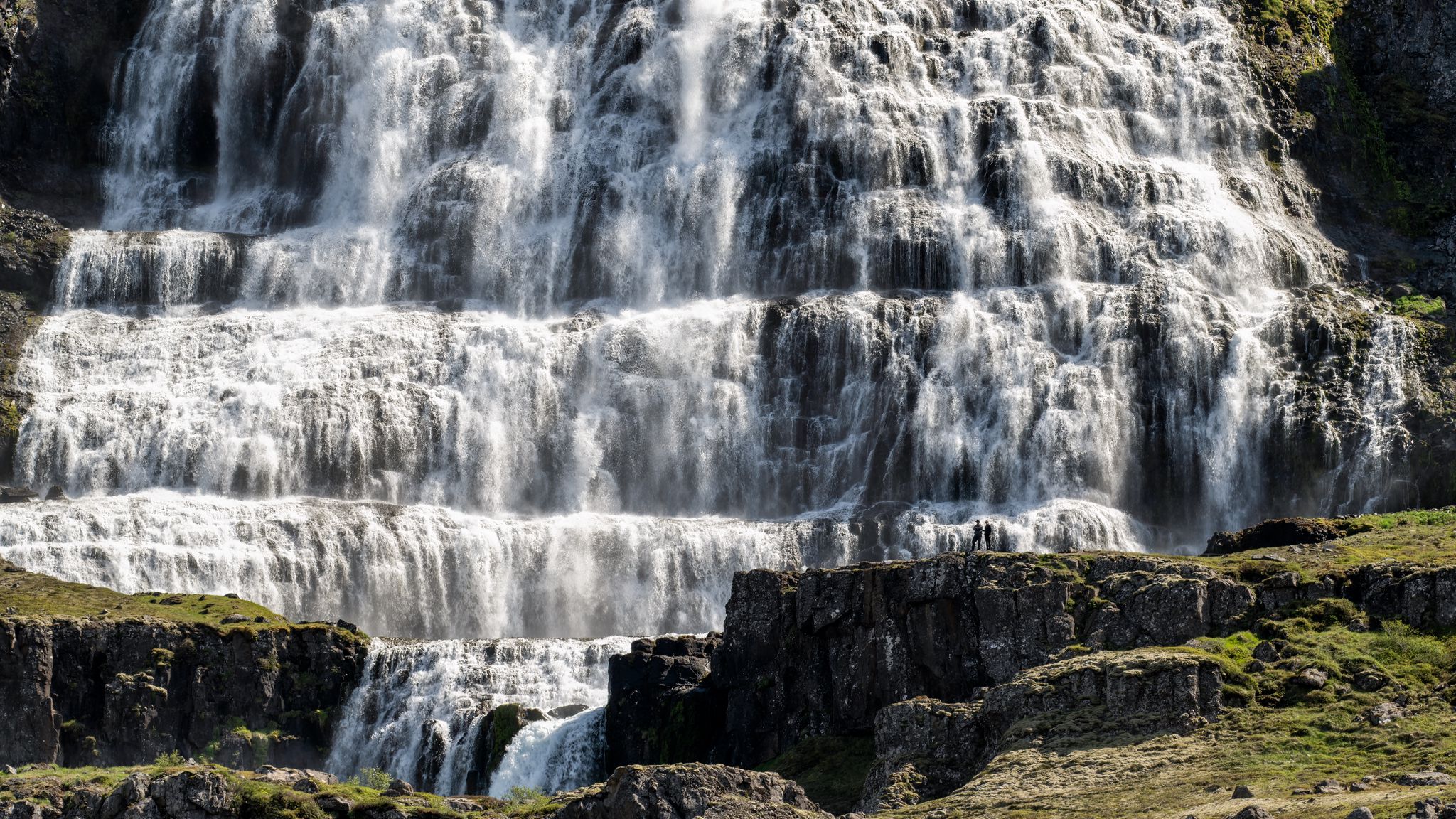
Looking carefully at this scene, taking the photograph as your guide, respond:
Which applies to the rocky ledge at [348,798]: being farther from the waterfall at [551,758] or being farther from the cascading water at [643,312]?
the cascading water at [643,312]

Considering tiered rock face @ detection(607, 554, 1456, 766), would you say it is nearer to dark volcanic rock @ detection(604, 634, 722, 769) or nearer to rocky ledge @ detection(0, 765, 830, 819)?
dark volcanic rock @ detection(604, 634, 722, 769)

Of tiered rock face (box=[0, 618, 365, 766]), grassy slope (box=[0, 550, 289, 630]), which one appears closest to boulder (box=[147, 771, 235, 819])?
tiered rock face (box=[0, 618, 365, 766])

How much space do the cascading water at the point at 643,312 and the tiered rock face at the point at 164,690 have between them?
3.59m

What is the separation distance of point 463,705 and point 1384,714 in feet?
157

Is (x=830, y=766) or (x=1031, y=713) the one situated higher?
(x=1031, y=713)

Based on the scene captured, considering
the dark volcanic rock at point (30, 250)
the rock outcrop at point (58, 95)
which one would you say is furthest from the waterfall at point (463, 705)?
the rock outcrop at point (58, 95)

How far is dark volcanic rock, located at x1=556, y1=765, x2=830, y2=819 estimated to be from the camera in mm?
75875

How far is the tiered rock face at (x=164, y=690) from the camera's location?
113375 mm

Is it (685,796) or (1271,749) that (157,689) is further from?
(1271,749)

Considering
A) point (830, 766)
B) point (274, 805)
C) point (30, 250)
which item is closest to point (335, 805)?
point (274, 805)

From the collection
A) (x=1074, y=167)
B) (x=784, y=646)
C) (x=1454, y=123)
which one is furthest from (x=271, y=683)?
(x=1454, y=123)

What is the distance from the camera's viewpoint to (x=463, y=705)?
11456 centimetres

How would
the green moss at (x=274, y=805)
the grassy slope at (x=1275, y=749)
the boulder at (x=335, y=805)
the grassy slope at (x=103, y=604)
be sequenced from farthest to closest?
the grassy slope at (x=103, y=604)
the boulder at (x=335, y=805)
the green moss at (x=274, y=805)
the grassy slope at (x=1275, y=749)

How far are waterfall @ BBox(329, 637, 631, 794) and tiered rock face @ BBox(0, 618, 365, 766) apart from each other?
61.7 inches
